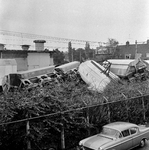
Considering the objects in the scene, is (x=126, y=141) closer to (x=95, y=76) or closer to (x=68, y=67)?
(x=95, y=76)

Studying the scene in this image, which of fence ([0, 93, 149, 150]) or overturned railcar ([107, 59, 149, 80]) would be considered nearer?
fence ([0, 93, 149, 150])

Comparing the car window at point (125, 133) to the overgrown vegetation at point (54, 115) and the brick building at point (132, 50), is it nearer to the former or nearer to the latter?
the overgrown vegetation at point (54, 115)

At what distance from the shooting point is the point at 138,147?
7.64 metres

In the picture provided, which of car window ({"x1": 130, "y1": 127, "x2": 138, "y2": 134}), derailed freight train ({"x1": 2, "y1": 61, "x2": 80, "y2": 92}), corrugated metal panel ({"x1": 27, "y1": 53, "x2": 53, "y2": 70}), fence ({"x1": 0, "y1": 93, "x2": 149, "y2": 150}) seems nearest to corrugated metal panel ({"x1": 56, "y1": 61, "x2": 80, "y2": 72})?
derailed freight train ({"x1": 2, "y1": 61, "x2": 80, "y2": 92})

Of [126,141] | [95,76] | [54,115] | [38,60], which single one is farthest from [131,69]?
[38,60]

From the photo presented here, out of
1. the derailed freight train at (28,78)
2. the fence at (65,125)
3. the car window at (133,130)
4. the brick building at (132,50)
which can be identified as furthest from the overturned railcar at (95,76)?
the brick building at (132,50)

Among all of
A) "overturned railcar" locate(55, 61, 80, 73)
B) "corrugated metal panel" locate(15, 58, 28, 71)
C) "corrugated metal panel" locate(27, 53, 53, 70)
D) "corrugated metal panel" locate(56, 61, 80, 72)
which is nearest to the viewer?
"overturned railcar" locate(55, 61, 80, 73)

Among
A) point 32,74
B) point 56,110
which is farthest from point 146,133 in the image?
point 32,74

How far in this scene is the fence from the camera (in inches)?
253

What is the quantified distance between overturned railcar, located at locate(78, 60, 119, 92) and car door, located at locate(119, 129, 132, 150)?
4.27 metres

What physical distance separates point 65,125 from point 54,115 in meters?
0.72

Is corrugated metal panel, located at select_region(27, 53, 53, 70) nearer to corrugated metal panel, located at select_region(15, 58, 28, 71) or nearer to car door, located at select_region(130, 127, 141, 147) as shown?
corrugated metal panel, located at select_region(15, 58, 28, 71)

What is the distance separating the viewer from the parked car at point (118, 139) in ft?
21.1

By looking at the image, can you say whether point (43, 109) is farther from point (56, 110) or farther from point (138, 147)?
point (138, 147)
